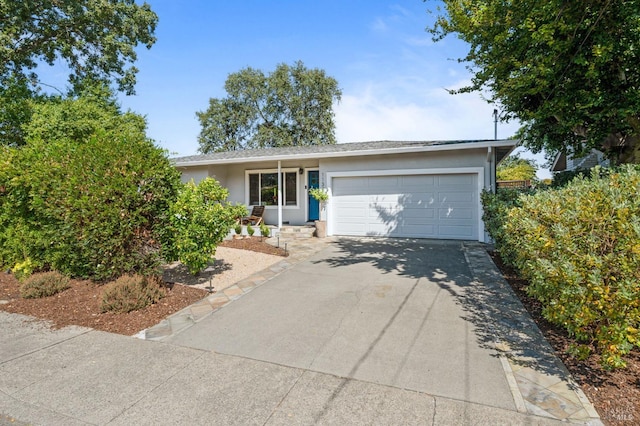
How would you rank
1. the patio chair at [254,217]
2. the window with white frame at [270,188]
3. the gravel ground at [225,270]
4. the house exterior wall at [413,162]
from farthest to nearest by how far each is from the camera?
the window with white frame at [270,188]
the patio chair at [254,217]
the house exterior wall at [413,162]
the gravel ground at [225,270]

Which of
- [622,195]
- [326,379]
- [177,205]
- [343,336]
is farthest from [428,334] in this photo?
[177,205]

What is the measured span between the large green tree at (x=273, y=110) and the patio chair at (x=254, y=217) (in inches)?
633

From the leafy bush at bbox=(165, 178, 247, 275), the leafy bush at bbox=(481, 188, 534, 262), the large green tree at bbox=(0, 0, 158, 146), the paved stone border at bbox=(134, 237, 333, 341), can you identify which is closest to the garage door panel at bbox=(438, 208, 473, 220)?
the leafy bush at bbox=(481, 188, 534, 262)

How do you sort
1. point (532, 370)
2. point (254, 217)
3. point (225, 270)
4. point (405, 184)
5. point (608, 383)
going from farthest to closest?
point (254, 217) < point (405, 184) < point (225, 270) < point (532, 370) < point (608, 383)

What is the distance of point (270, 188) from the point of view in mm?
13602

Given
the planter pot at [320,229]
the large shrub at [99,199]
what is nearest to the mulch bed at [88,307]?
the large shrub at [99,199]

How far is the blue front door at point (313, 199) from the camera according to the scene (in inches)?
505

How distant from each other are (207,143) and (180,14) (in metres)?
18.8

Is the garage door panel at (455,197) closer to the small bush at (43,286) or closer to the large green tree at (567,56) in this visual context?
the large green tree at (567,56)

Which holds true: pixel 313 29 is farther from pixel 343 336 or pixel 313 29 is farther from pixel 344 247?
pixel 343 336

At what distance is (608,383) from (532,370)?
55 cm

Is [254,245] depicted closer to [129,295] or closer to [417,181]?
[129,295]

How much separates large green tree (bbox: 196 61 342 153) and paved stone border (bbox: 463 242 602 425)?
82.0 ft

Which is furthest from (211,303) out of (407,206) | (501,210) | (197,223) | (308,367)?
(407,206)
